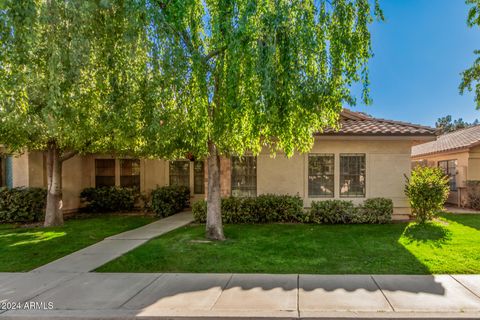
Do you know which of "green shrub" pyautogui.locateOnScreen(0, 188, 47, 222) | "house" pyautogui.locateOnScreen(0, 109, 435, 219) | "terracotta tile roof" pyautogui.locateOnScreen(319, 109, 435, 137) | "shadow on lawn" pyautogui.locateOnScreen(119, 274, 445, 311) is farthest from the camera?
"green shrub" pyautogui.locateOnScreen(0, 188, 47, 222)

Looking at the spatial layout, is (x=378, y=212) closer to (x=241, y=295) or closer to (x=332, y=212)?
(x=332, y=212)

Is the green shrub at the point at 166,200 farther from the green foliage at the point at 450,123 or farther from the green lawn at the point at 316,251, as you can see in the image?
the green foliage at the point at 450,123

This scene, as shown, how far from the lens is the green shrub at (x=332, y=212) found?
35.1 ft

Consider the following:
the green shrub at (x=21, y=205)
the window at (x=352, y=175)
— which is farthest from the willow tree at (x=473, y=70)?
the green shrub at (x=21, y=205)

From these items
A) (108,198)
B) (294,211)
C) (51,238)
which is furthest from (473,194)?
(51,238)

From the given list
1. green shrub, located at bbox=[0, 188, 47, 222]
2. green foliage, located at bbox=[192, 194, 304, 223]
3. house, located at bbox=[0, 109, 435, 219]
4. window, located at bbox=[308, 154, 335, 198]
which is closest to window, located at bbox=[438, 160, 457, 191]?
house, located at bbox=[0, 109, 435, 219]

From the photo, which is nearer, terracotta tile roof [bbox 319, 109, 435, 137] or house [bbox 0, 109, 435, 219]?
terracotta tile roof [bbox 319, 109, 435, 137]

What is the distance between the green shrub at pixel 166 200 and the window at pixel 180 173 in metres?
1.13

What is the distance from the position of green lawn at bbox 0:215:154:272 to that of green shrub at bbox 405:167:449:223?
1011 centimetres

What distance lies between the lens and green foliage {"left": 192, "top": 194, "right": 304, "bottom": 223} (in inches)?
427

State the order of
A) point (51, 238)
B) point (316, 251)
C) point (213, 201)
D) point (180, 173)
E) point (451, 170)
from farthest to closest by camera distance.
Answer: point (451, 170)
point (180, 173)
point (51, 238)
point (213, 201)
point (316, 251)

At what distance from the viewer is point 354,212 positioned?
10.7 meters

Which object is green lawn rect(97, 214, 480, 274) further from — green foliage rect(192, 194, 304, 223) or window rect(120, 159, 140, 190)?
window rect(120, 159, 140, 190)

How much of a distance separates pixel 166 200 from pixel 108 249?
4.95 m
